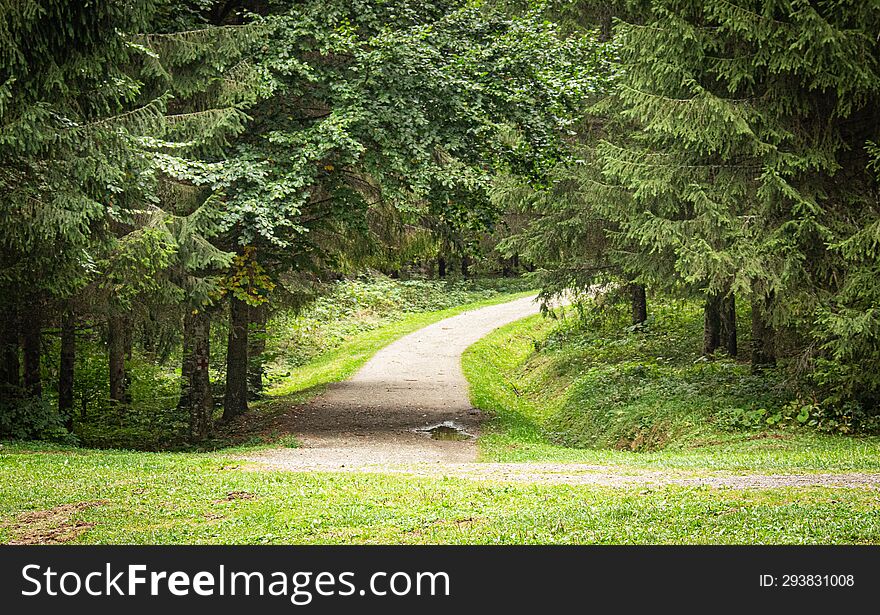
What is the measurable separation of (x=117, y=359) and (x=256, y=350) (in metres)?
4.04

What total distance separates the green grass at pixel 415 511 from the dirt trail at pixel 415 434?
89cm

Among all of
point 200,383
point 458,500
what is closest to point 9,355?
point 200,383

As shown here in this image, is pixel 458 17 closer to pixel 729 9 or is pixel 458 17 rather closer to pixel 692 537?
pixel 729 9

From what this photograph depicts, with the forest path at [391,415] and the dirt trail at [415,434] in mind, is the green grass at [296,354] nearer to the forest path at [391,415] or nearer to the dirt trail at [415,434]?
the forest path at [391,415]

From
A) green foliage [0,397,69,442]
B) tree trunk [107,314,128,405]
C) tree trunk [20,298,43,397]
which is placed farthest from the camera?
tree trunk [107,314,128,405]

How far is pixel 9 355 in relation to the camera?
14.9 m

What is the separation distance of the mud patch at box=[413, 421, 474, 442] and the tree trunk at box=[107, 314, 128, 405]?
236 inches

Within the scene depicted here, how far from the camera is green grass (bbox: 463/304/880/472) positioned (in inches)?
460

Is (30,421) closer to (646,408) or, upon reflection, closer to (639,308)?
(646,408)

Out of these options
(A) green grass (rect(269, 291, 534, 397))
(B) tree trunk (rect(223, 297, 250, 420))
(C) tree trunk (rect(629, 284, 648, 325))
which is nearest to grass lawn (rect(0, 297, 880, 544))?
(B) tree trunk (rect(223, 297, 250, 420))

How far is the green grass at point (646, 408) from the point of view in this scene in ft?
38.3

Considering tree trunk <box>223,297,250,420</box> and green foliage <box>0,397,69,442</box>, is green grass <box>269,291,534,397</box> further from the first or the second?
green foliage <box>0,397,69,442</box>

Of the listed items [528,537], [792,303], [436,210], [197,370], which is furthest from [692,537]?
[197,370]

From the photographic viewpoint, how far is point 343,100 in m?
14.6
